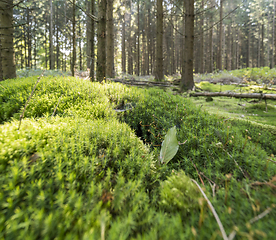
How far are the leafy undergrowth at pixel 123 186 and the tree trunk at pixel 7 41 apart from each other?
5864mm

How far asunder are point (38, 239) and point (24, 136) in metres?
1.11

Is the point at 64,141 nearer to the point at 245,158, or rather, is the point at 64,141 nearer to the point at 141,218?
the point at 141,218

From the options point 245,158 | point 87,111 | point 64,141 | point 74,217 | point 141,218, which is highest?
point 87,111

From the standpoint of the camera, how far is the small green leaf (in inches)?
81.2

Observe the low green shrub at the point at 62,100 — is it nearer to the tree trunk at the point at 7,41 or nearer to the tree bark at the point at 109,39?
the tree trunk at the point at 7,41

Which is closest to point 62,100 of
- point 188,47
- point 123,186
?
point 123,186

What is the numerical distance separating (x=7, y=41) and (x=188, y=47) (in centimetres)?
832

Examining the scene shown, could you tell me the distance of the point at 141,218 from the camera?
1195 millimetres

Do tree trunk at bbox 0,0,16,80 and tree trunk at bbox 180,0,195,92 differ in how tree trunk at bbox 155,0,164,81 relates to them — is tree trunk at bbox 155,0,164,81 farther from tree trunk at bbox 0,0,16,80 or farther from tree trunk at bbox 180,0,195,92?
tree trunk at bbox 0,0,16,80

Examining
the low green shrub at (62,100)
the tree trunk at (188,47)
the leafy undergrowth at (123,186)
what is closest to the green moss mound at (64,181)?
the leafy undergrowth at (123,186)

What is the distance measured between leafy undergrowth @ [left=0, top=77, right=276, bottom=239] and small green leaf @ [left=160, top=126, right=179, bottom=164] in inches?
5.2

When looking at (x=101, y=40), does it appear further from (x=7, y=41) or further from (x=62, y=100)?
(x=7, y=41)

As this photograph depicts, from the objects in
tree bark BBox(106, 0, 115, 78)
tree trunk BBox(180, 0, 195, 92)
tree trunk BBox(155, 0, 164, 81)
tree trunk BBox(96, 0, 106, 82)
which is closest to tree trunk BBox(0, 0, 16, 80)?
tree trunk BBox(96, 0, 106, 82)

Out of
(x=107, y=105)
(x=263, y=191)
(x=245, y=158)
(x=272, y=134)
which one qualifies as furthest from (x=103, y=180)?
(x=272, y=134)
